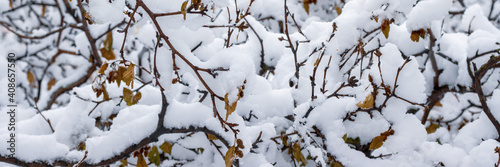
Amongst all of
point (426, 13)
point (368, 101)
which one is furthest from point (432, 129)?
point (368, 101)

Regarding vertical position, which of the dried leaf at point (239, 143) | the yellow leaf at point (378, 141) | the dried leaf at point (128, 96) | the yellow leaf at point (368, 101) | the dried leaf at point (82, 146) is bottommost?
the dried leaf at point (82, 146)

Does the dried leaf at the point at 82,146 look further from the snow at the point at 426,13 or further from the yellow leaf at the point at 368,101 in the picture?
the snow at the point at 426,13

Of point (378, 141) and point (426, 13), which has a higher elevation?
point (426, 13)

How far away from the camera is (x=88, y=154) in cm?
131

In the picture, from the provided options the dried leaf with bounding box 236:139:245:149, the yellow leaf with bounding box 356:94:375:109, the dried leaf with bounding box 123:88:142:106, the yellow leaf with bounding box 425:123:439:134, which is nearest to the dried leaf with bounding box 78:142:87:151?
the dried leaf with bounding box 123:88:142:106

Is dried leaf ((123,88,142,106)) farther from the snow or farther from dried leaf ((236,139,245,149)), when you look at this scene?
the snow

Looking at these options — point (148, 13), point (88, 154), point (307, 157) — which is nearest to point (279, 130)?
point (307, 157)

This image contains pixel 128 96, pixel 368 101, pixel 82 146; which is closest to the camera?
pixel 368 101

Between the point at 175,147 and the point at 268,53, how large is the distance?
2.56ft

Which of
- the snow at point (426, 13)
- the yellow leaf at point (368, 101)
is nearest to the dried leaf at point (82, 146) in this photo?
the yellow leaf at point (368, 101)

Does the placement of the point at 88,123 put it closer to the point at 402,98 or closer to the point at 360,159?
the point at 360,159

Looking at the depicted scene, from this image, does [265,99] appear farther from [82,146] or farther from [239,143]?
[82,146]

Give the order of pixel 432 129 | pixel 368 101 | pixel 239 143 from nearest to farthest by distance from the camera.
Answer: pixel 239 143
pixel 368 101
pixel 432 129

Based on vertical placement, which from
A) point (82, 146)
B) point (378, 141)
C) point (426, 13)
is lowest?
point (82, 146)
